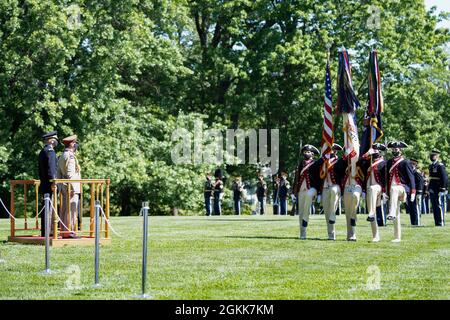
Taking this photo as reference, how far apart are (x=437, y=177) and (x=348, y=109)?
8374 millimetres

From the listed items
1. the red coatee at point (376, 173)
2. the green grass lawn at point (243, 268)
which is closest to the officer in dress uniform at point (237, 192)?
the green grass lawn at point (243, 268)

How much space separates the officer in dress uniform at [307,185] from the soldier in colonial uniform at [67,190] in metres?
4.70

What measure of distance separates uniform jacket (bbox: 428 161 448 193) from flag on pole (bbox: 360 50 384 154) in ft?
25.5

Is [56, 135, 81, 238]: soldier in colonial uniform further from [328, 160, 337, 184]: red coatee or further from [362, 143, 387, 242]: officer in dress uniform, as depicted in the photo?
[362, 143, 387, 242]: officer in dress uniform

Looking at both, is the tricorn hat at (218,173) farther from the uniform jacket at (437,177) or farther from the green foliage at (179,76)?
the uniform jacket at (437,177)

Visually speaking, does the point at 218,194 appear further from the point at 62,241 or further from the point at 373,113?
the point at 62,241

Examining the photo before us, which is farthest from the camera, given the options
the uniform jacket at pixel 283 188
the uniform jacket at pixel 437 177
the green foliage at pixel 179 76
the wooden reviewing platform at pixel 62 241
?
the uniform jacket at pixel 283 188

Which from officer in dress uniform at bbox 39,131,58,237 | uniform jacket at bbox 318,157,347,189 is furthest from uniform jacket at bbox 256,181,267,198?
officer in dress uniform at bbox 39,131,58,237

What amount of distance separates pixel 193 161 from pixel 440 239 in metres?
24.5

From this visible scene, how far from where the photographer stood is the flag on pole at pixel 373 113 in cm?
2066

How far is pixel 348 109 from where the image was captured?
21.2 m

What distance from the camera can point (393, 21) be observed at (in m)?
45.6

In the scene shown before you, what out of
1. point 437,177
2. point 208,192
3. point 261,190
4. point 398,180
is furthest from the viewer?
point 261,190

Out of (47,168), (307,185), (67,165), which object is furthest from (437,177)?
(47,168)
